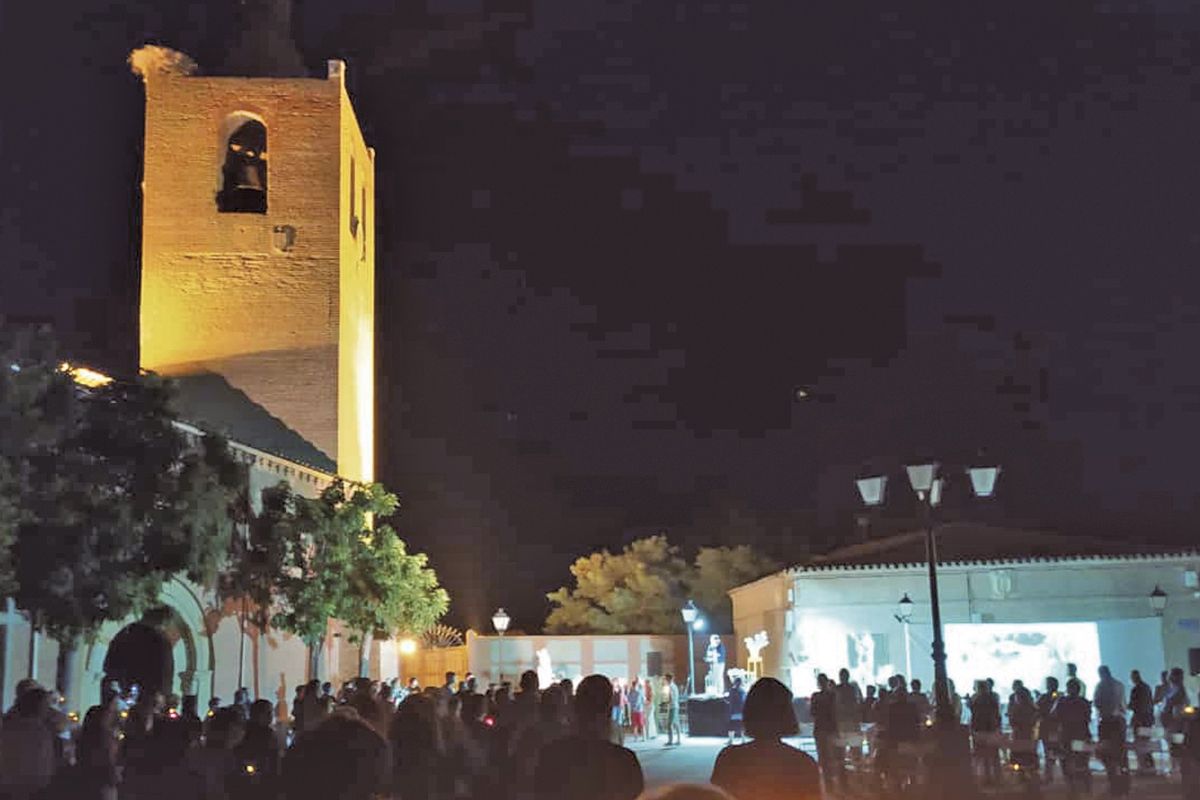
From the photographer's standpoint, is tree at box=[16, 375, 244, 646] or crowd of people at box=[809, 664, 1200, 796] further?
tree at box=[16, 375, 244, 646]

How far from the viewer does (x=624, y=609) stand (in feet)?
169

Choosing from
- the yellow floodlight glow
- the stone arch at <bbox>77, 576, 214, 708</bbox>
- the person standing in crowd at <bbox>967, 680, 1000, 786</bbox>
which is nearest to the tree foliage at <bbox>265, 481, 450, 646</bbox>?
the stone arch at <bbox>77, 576, 214, 708</bbox>

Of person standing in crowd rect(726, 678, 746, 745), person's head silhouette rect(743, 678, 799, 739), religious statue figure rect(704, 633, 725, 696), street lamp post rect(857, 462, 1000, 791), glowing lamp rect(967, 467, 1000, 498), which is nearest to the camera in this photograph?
person's head silhouette rect(743, 678, 799, 739)

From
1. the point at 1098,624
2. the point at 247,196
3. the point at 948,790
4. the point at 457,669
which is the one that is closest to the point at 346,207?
the point at 247,196

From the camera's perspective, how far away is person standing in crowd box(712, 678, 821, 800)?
5.86m

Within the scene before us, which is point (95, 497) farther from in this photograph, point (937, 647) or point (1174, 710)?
point (1174, 710)

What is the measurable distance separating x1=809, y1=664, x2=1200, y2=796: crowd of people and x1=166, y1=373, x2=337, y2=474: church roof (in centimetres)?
2042

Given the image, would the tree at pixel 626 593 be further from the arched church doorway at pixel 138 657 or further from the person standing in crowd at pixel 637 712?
the arched church doorway at pixel 138 657

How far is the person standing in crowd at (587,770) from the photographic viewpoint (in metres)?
5.38

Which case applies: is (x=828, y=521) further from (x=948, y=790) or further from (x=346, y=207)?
(x=948, y=790)

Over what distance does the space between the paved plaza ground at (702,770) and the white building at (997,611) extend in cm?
262

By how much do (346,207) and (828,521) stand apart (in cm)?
2593

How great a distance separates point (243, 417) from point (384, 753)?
34.3 metres

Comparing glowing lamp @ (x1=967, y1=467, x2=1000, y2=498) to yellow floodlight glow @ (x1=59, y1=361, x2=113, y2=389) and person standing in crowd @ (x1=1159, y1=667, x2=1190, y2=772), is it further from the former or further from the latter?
yellow floodlight glow @ (x1=59, y1=361, x2=113, y2=389)
